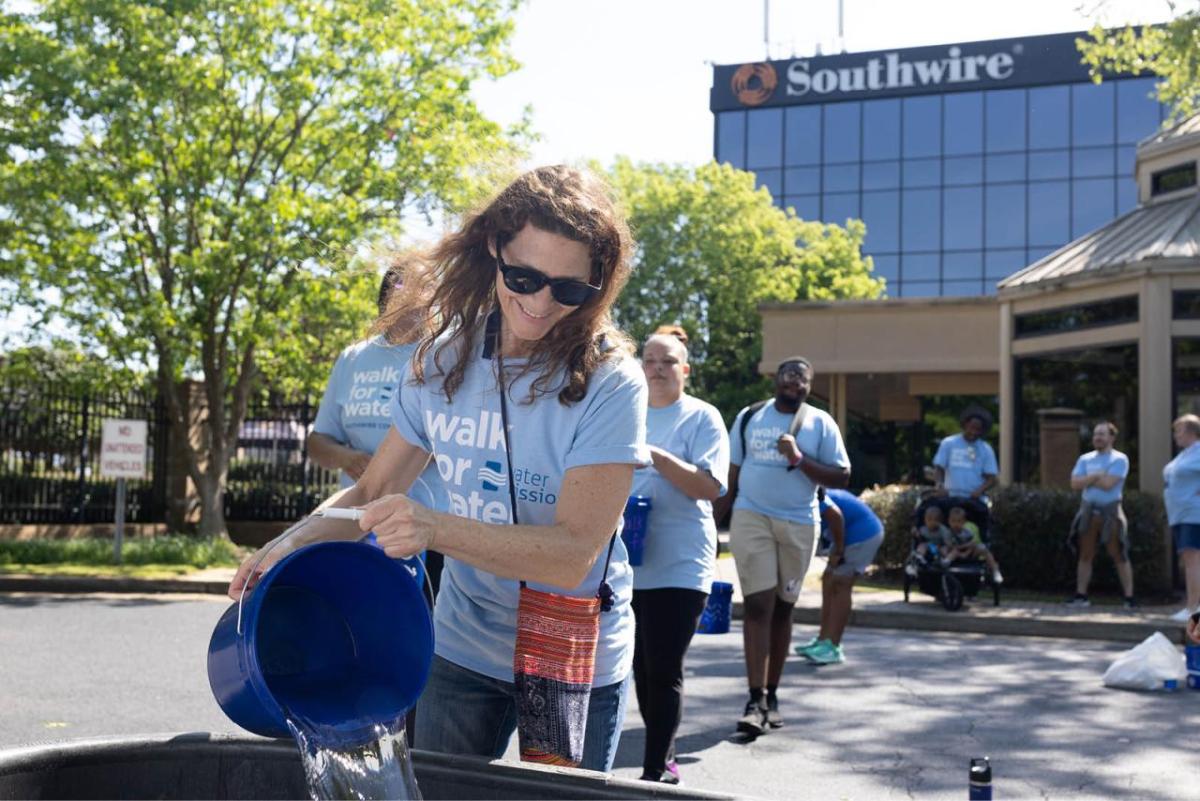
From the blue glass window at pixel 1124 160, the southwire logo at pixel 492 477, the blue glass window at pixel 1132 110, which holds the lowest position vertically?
the southwire logo at pixel 492 477

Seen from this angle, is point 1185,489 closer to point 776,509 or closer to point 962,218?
point 776,509

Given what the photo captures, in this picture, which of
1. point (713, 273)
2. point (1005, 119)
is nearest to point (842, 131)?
point (1005, 119)

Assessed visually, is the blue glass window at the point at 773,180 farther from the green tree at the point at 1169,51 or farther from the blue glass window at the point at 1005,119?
the green tree at the point at 1169,51

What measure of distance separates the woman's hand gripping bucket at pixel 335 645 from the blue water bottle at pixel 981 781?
0.97m

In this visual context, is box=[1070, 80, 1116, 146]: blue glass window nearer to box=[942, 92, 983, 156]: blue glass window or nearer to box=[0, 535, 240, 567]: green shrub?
box=[942, 92, 983, 156]: blue glass window

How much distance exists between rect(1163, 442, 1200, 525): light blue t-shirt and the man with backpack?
555 centimetres

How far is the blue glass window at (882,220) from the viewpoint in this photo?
163 feet

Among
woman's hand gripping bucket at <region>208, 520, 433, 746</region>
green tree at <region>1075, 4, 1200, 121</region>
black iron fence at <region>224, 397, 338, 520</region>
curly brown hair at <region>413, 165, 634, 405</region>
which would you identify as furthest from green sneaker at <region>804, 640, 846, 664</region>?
black iron fence at <region>224, 397, 338, 520</region>

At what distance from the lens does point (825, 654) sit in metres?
9.14

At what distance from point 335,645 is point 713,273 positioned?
123 feet

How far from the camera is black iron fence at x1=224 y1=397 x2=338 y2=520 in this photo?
67.2ft

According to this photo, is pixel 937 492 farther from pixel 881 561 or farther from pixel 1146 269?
pixel 1146 269

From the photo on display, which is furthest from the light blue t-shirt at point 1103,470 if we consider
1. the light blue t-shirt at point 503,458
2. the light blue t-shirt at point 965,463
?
the light blue t-shirt at point 503,458

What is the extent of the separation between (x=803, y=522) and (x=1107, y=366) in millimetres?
10878
